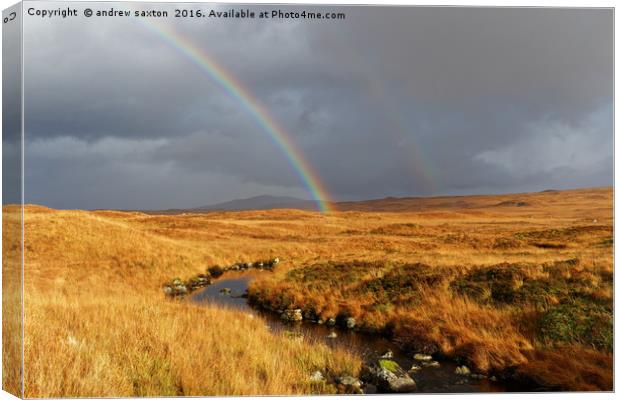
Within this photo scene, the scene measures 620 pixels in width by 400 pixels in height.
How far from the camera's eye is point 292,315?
46.1ft

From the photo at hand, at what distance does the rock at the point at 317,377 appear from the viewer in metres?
7.64

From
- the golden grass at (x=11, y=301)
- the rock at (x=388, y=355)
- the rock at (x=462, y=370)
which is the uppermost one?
the golden grass at (x=11, y=301)

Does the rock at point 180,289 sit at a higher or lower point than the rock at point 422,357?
lower

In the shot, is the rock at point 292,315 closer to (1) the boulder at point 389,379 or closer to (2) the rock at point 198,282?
(1) the boulder at point 389,379

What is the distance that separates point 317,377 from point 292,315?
6.37 m

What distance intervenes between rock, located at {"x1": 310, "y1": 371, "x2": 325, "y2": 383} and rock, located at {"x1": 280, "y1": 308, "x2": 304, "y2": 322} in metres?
5.85

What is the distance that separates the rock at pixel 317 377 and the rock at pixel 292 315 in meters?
5.85

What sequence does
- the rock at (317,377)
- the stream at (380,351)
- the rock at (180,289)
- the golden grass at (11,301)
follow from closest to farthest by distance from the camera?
1. the golden grass at (11,301)
2. the rock at (317,377)
3. the stream at (380,351)
4. the rock at (180,289)

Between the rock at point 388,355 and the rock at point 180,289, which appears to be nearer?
the rock at point 388,355

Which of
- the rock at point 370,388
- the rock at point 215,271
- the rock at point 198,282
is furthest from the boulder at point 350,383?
the rock at point 215,271

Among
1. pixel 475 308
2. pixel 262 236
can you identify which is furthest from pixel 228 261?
pixel 475 308

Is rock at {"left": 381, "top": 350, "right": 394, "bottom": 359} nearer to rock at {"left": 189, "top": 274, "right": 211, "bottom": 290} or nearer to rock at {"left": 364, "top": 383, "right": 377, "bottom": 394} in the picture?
rock at {"left": 364, "top": 383, "right": 377, "bottom": 394}

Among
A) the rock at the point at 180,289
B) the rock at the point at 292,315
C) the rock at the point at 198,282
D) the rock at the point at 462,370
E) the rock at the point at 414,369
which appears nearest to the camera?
the rock at the point at 462,370

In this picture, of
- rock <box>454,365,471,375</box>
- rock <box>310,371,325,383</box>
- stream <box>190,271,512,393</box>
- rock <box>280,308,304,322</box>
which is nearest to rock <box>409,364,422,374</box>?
stream <box>190,271,512,393</box>
